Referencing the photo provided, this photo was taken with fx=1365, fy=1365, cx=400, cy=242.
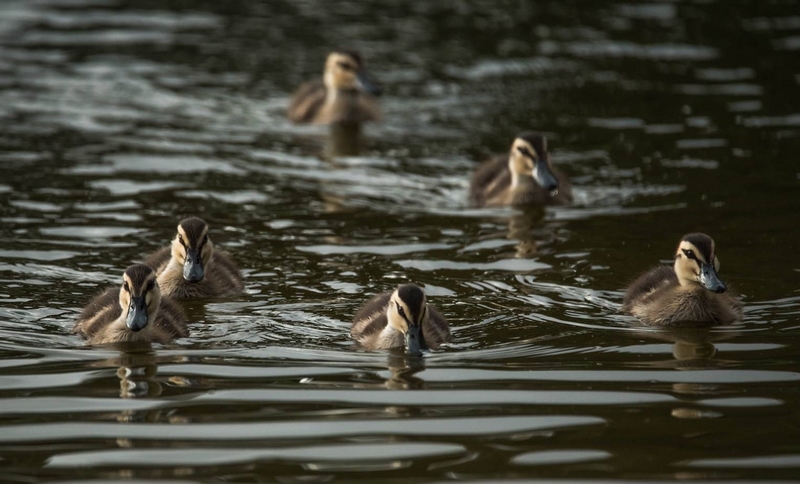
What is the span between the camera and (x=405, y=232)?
9.51 meters

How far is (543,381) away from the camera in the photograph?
6445mm

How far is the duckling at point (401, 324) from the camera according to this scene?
6.83 metres

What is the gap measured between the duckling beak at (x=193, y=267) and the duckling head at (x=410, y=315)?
1.51 metres

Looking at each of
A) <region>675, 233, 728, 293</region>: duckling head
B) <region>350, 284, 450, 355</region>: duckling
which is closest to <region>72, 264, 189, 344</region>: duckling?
<region>350, 284, 450, 355</region>: duckling

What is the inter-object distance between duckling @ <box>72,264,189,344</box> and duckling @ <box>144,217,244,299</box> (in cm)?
69

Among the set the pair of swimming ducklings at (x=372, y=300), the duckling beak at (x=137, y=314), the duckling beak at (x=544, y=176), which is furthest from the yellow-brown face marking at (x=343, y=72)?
the duckling beak at (x=137, y=314)

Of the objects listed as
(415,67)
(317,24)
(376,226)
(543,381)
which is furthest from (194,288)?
(317,24)

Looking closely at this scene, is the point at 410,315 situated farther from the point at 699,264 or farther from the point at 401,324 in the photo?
the point at 699,264

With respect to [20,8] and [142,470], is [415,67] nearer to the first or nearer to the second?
[20,8]

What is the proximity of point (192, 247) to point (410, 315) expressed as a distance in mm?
A: 1819

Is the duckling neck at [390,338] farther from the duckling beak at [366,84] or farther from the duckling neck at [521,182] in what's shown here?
the duckling beak at [366,84]

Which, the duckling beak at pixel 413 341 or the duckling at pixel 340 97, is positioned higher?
the duckling at pixel 340 97

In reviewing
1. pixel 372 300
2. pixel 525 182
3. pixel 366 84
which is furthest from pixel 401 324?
pixel 366 84

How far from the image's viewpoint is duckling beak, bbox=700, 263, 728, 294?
24.0 feet
